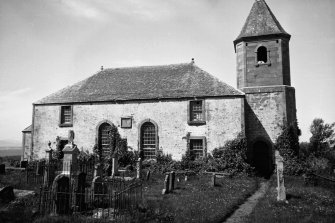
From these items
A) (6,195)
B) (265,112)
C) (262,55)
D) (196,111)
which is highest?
(262,55)

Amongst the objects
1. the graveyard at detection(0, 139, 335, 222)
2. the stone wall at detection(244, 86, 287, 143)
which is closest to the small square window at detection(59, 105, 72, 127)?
the graveyard at detection(0, 139, 335, 222)

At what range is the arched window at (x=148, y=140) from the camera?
22875mm

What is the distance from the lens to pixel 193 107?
878 inches

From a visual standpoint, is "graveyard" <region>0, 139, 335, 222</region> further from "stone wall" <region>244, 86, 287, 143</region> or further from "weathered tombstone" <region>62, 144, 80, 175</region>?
"stone wall" <region>244, 86, 287, 143</region>

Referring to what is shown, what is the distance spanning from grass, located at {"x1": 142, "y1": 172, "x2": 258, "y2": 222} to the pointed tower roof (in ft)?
40.7

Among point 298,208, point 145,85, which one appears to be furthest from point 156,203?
point 145,85

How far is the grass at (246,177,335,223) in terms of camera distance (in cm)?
952

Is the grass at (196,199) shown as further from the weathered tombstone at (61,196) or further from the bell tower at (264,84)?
the bell tower at (264,84)

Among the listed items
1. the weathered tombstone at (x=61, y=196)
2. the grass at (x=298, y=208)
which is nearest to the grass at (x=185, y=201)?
the weathered tombstone at (x=61, y=196)

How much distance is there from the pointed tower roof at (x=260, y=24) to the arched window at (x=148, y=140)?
1091 centimetres

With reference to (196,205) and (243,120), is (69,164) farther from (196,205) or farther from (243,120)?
(243,120)

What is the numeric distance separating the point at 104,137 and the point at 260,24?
56.0 feet

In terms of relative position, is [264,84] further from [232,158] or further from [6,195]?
[6,195]

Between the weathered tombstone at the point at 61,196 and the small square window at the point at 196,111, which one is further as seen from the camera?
the small square window at the point at 196,111
